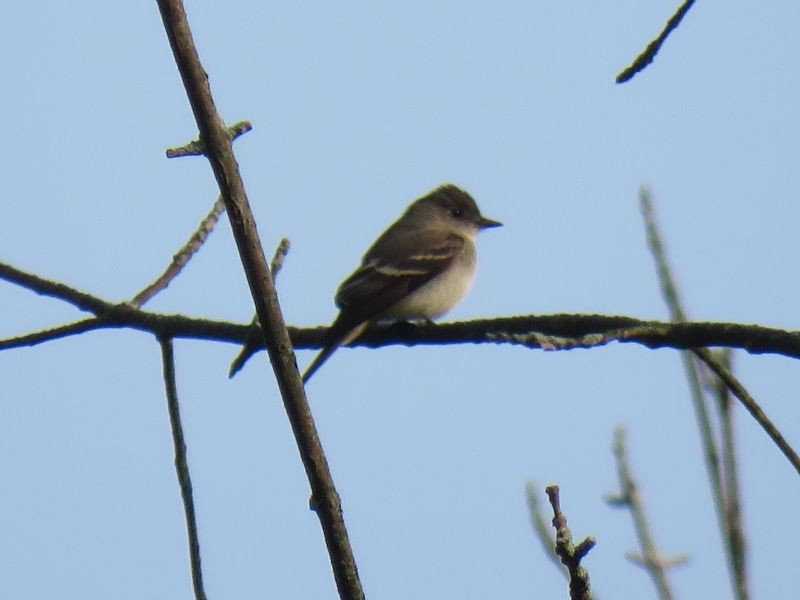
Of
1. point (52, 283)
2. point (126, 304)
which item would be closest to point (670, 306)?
point (126, 304)

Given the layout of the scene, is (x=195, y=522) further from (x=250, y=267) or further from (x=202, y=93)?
(x=202, y=93)

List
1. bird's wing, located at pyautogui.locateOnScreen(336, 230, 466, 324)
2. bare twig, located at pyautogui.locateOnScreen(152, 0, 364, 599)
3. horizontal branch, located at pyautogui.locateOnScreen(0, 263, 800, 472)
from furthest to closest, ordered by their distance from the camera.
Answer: bird's wing, located at pyautogui.locateOnScreen(336, 230, 466, 324), horizontal branch, located at pyautogui.locateOnScreen(0, 263, 800, 472), bare twig, located at pyautogui.locateOnScreen(152, 0, 364, 599)

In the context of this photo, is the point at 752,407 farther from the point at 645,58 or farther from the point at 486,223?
the point at 486,223

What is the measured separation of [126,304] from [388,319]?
3.95m

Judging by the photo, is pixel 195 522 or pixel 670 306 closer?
pixel 195 522

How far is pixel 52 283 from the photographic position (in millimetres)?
4340

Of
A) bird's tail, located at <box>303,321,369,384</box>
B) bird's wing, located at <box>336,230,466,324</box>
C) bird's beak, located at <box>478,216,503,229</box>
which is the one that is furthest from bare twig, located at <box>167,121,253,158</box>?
bird's beak, located at <box>478,216,503,229</box>

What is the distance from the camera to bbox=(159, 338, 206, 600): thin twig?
3115 mm

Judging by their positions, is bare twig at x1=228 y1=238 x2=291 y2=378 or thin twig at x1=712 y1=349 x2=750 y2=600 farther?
bare twig at x1=228 y1=238 x2=291 y2=378

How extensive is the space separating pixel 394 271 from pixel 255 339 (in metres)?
4.04

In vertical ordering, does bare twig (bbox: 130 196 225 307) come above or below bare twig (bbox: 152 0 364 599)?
above

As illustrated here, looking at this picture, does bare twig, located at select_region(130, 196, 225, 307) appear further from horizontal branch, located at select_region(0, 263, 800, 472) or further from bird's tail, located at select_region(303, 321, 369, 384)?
bird's tail, located at select_region(303, 321, 369, 384)

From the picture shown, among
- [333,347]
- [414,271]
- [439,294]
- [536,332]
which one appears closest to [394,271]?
[414,271]

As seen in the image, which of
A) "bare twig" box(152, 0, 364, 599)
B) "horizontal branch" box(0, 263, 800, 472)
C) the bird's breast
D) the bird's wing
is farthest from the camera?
the bird's breast
